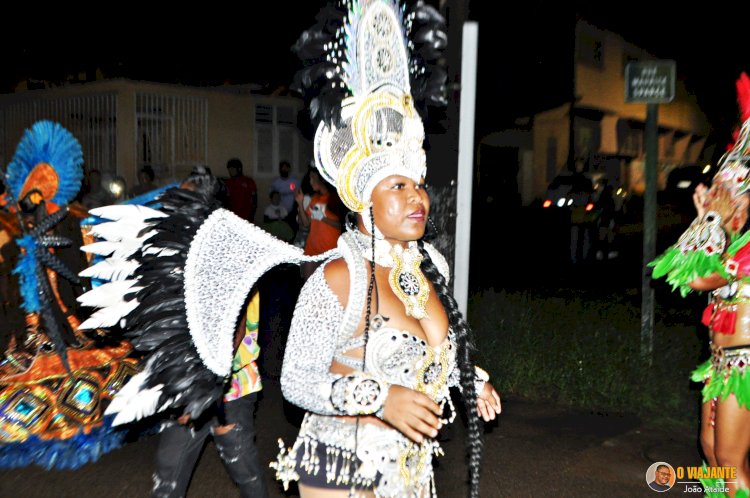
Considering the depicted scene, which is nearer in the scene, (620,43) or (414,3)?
(414,3)

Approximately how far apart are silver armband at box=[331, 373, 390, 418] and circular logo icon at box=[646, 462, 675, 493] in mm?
3410

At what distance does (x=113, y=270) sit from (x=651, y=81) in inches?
233

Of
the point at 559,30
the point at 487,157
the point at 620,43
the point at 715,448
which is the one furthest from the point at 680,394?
the point at 620,43

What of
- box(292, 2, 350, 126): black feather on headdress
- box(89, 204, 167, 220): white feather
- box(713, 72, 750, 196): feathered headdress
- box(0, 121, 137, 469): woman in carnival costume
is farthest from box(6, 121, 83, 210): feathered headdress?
box(713, 72, 750, 196): feathered headdress

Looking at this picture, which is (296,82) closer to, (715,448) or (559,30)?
(715,448)

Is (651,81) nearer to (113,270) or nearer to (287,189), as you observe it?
(113,270)

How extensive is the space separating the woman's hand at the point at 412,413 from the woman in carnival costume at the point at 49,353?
3627 mm

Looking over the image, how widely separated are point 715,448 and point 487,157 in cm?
2402

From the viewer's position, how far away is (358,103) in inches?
113

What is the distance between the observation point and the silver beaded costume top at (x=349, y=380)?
2.69 m

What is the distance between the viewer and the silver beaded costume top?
8.82 feet

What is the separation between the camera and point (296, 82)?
2.94 meters

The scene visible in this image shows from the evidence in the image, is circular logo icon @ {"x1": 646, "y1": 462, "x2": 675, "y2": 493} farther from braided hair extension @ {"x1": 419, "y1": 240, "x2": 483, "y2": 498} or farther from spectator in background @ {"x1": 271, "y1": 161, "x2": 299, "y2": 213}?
spectator in background @ {"x1": 271, "y1": 161, "x2": 299, "y2": 213}

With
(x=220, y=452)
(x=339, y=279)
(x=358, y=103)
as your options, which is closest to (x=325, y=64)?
(x=358, y=103)
